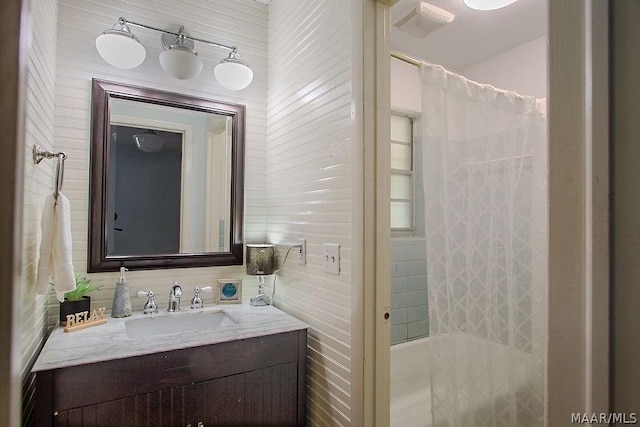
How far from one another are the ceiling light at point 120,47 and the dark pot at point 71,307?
3.35 feet

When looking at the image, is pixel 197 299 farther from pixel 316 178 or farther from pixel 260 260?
pixel 316 178

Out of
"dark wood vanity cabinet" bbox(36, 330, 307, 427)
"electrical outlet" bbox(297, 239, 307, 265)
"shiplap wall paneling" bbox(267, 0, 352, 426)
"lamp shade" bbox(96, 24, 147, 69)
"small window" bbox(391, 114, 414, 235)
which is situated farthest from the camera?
"small window" bbox(391, 114, 414, 235)

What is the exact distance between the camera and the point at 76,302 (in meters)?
1.35

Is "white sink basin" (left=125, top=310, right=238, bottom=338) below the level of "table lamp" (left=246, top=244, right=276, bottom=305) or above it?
below

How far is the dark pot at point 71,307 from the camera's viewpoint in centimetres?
133

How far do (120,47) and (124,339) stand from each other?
3.95 ft

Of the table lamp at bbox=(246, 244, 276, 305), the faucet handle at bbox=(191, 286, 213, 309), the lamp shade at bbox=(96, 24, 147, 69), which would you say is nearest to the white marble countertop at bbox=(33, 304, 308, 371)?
the faucet handle at bbox=(191, 286, 213, 309)

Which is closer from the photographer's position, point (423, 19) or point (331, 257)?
point (331, 257)

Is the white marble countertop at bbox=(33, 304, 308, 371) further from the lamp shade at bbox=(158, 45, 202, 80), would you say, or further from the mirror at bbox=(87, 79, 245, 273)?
the lamp shade at bbox=(158, 45, 202, 80)

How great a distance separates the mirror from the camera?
151 cm

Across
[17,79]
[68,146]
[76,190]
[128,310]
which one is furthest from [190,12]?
[17,79]

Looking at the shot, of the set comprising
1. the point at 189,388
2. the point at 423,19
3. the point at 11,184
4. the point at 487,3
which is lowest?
the point at 189,388

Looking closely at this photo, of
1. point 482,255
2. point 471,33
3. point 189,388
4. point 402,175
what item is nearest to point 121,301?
point 189,388

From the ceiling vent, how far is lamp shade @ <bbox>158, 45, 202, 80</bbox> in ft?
3.82
